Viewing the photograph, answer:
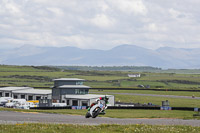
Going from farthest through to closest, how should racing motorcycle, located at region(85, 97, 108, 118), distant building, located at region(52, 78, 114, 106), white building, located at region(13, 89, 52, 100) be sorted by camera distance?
1. white building, located at region(13, 89, 52, 100)
2. distant building, located at region(52, 78, 114, 106)
3. racing motorcycle, located at region(85, 97, 108, 118)

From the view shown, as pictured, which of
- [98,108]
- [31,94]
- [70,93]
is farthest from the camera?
[31,94]

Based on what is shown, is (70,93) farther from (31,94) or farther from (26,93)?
(26,93)

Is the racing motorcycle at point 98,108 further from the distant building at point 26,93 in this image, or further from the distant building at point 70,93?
the distant building at point 26,93

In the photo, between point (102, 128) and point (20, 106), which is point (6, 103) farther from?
point (102, 128)

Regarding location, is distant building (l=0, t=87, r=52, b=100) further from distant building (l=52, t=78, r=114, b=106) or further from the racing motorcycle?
the racing motorcycle

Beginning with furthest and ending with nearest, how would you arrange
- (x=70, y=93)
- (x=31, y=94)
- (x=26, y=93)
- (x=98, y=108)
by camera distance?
(x=26, y=93) < (x=31, y=94) < (x=70, y=93) < (x=98, y=108)

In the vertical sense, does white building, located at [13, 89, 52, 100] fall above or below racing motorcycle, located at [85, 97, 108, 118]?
above

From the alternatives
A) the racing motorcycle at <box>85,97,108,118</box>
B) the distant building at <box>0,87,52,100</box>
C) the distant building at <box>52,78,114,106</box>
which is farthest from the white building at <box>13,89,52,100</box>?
the racing motorcycle at <box>85,97,108,118</box>

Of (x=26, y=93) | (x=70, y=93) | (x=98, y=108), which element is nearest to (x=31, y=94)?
(x=26, y=93)

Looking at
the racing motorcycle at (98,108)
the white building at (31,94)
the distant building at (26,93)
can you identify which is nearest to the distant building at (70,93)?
the white building at (31,94)

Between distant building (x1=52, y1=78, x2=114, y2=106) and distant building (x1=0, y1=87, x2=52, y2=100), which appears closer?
distant building (x1=52, y1=78, x2=114, y2=106)

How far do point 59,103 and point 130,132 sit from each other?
60.8 metres

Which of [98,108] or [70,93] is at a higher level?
[70,93]

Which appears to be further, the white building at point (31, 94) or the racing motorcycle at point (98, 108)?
Answer: the white building at point (31, 94)
